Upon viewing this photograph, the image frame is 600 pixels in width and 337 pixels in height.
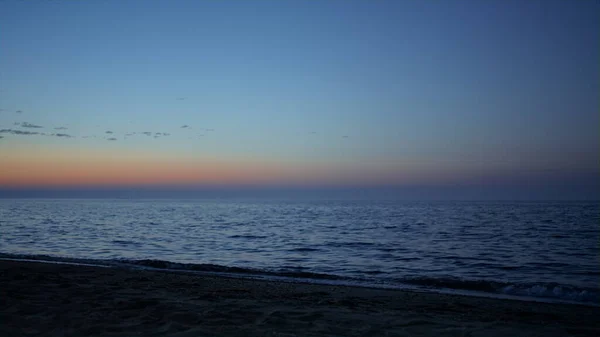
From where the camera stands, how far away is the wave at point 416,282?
13.0 metres

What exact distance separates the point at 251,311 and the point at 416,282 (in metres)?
8.28

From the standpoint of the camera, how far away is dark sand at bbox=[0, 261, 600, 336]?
23.9ft

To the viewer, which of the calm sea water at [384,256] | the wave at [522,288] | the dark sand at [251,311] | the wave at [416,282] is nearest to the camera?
the dark sand at [251,311]

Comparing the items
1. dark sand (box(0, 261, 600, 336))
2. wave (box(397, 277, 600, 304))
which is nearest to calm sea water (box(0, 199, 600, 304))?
wave (box(397, 277, 600, 304))

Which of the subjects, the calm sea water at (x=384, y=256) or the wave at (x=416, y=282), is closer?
the wave at (x=416, y=282)

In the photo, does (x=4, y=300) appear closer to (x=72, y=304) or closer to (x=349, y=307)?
(x=72, y=304)

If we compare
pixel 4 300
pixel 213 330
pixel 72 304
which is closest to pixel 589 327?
pixel 213 330

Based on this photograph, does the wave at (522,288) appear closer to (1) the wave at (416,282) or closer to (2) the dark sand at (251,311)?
→ (1) the wave at (416,282)

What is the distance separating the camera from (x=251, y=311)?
28.6 feet

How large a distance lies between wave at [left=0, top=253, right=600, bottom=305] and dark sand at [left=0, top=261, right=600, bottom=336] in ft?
6.85

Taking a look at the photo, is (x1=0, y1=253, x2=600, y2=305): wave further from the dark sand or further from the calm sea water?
the dark sand

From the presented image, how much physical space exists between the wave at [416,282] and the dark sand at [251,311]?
2.09 meters

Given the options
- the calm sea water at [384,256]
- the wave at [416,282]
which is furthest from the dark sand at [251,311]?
the calm sea water at [384,256]

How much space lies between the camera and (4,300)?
9109 millimetres
